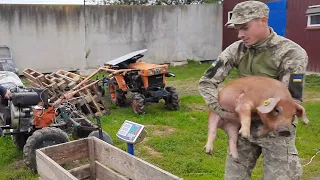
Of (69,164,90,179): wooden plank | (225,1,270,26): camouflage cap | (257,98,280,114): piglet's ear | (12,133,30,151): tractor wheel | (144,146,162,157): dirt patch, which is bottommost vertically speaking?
(144,146,162,157): dirt patch

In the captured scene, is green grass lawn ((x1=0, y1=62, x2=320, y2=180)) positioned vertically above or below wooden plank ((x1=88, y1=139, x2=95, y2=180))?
below

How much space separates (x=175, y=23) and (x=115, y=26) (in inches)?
103

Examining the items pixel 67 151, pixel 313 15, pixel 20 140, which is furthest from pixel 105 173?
pixel 313 15

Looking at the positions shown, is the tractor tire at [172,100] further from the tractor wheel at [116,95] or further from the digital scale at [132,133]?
the digital scale at [132,133]

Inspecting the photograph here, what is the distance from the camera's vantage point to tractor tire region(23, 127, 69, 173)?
4.36 meters

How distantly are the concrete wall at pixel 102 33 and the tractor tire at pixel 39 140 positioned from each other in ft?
30.9

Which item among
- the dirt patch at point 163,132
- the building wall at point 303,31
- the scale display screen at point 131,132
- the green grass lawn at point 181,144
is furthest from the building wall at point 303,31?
the scale display screen at point 131,132

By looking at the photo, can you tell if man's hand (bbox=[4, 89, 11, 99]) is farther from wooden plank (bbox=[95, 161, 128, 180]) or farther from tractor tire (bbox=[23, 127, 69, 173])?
wooden plank (bbox=[95, 161, 128, 180])

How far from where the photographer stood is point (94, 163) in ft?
12.2

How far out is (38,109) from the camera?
15.1ft

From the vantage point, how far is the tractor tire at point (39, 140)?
4.36m

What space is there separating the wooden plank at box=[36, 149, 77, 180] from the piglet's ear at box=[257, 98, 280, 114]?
4.61 ft

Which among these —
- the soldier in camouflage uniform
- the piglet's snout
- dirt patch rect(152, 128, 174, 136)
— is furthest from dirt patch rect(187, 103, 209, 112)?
the piglet's snout

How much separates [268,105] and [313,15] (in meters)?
11.1
